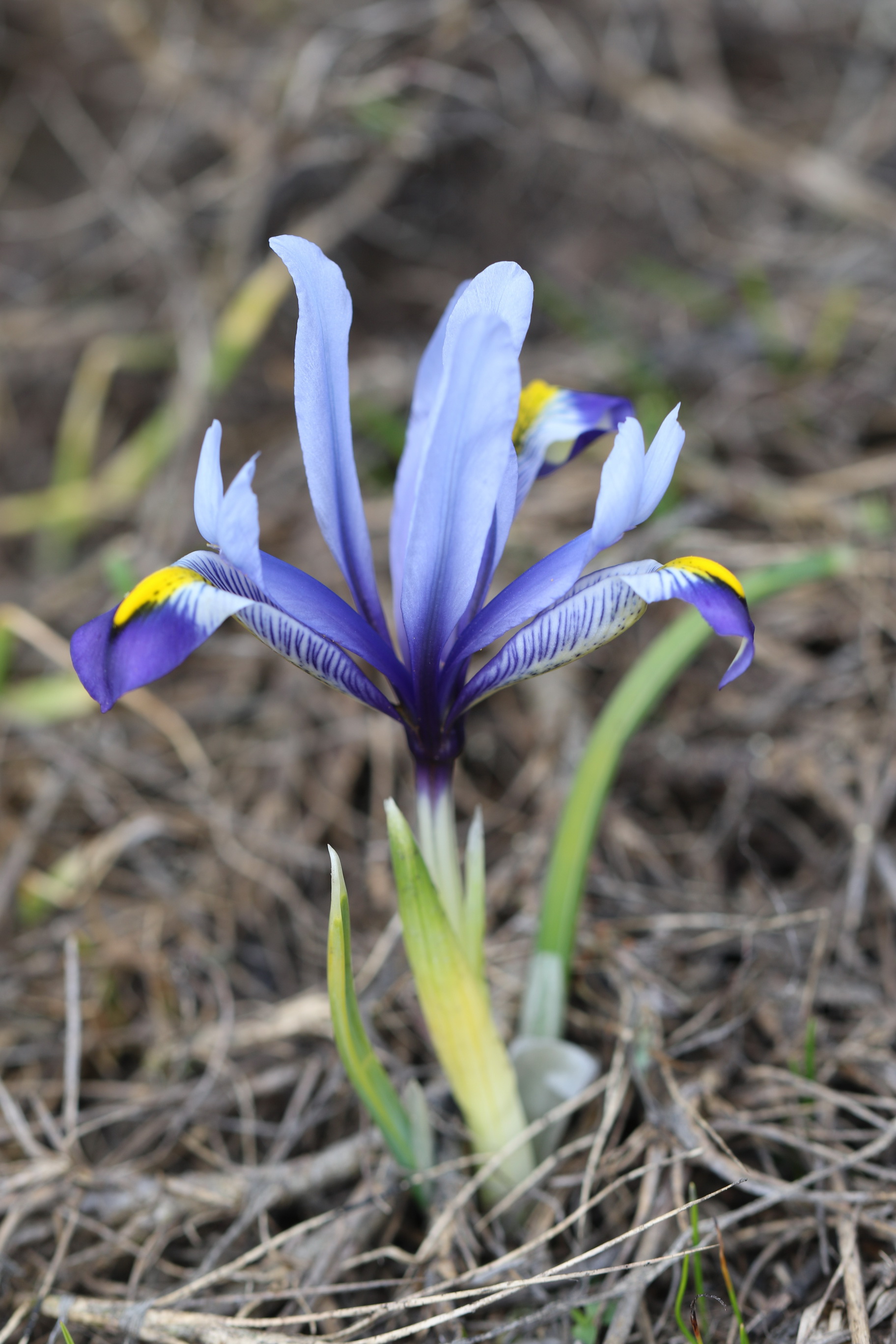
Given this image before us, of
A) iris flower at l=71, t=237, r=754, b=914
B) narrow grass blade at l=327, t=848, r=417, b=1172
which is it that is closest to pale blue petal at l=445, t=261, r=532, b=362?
iris flower at l=71, t=237, r=754, b=914

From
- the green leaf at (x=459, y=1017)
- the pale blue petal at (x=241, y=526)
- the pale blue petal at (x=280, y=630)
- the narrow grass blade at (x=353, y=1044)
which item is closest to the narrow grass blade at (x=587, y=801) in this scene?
the green leaf at (x=459, y=1017)

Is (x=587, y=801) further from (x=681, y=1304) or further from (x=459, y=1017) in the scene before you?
(x=681, y=1304)

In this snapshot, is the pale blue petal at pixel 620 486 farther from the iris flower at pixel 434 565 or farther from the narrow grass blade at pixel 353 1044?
the narrow grass blade at pixel 353 1044

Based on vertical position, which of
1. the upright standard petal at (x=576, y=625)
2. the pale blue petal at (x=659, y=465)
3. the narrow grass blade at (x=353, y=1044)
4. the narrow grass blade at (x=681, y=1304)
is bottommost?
the narrow grass blade at (x=681, y=1304)

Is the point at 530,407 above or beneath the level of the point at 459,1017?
above

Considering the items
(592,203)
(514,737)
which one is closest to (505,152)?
(592,203)

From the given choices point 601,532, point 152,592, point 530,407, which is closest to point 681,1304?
point 601,532

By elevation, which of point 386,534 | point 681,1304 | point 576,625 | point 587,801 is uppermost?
point 386,534
